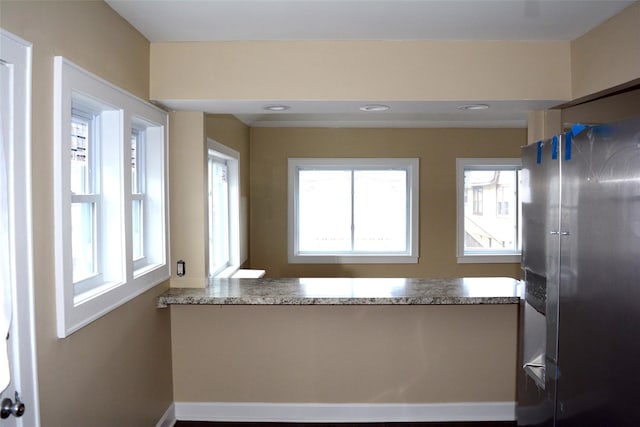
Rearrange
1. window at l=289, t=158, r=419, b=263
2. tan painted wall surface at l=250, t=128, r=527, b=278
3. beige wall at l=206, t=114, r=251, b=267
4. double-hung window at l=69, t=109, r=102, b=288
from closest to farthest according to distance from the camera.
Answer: double-hung window at l=69, t=109, r=102, b=288, beige wall at l=206, t=114, r=251, b=267, tan painted wall surface at l=250, t=128, r=527, b=278, window at l=289, t=158, r=419, b=263

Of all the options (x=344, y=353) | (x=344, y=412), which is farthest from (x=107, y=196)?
(x=344, y=412)

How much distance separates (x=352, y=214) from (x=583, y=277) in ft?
12.1

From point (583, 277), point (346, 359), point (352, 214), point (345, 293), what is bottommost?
point (346, 359)

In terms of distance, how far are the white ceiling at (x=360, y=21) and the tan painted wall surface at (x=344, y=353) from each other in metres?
1.26

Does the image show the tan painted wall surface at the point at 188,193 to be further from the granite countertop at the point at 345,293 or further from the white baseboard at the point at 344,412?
the white baseboard at the point at 344,412

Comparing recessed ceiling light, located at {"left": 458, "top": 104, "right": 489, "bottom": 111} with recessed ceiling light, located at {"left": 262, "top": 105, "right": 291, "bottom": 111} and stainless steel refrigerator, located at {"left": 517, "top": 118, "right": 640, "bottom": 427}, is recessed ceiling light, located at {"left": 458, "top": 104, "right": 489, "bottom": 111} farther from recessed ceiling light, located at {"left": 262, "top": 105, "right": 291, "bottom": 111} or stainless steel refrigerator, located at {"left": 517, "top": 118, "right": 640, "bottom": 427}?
recessed ceiling light, located at {"left": 262, "top": 105, "right": 291, "bottom": 111}

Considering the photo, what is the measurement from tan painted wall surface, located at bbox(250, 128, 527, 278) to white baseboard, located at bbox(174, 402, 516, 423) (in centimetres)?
234

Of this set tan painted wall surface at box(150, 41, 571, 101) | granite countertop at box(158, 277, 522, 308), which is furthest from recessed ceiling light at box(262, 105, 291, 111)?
granite countertop at box(158, 277, 522, 308)

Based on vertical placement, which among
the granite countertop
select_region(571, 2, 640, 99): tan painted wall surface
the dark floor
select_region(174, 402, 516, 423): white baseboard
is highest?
select_region(571, 2, 640, 99): tan painted wall surface

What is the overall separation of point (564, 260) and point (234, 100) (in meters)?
1.79

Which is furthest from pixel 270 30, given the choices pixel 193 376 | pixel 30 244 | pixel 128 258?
pixel 193 376

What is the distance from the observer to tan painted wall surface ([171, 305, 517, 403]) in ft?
10.2

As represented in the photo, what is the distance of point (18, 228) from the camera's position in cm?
154

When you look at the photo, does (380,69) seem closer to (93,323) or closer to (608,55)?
(608,55)
